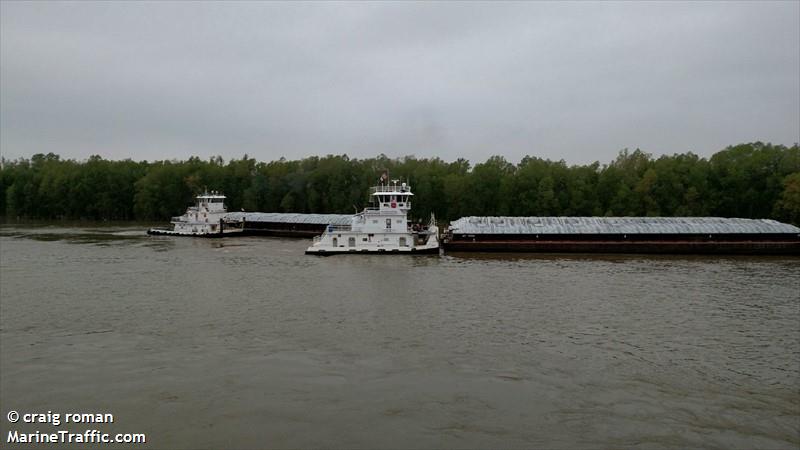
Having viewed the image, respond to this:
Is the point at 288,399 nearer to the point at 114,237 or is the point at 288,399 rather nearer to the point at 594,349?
the point at 594,349

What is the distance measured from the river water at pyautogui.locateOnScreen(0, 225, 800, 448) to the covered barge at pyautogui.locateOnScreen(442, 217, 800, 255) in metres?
14.2

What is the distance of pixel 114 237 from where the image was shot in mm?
76188

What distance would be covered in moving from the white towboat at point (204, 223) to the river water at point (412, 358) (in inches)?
1519

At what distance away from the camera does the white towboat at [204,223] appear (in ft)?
260

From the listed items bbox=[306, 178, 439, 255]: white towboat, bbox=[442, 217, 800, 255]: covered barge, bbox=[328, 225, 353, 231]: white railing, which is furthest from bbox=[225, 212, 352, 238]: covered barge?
bbox=[442, 217, 800, 255]: covered barge

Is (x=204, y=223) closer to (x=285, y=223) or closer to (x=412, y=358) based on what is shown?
(x=285, y=223)

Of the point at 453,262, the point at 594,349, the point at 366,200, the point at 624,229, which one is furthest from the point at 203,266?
the point at 366,200

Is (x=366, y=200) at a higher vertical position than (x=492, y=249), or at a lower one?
higher

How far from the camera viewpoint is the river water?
15.4 metres

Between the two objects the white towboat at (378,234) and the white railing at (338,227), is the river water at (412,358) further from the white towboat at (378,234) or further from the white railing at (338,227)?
the white railing at (338,227)

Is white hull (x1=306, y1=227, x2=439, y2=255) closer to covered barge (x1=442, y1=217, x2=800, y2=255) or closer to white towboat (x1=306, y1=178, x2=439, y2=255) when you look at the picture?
white towboat (x1=306, y1=178, x2=439, y2=255)

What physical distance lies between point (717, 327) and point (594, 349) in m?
7.69

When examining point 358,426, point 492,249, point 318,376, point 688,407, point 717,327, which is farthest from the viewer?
point 492,249

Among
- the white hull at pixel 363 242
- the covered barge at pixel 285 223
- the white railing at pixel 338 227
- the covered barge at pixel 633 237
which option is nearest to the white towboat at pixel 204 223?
the covered barge at pixel 285 223
